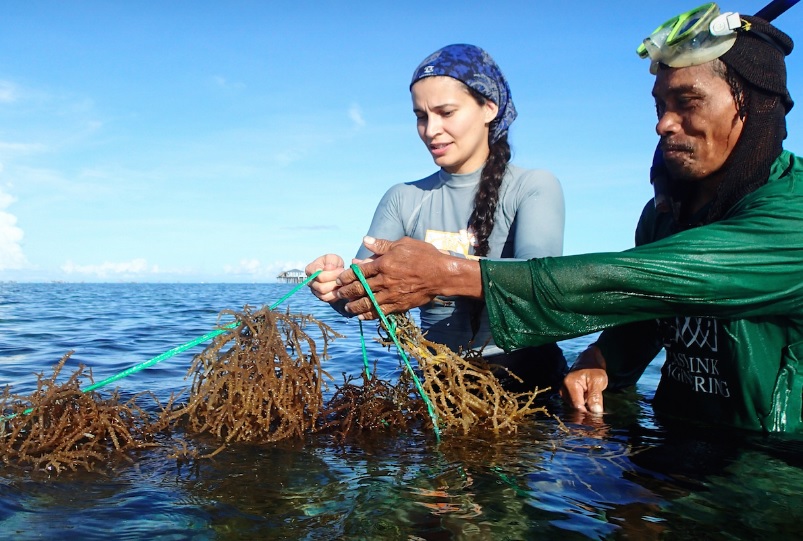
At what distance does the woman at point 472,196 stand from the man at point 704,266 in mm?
837

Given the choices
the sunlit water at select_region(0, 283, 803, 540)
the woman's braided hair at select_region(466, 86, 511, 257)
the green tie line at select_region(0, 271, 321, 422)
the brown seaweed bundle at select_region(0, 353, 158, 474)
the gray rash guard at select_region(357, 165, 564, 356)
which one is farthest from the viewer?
the woman's braided hair at select_region(466, 86, 511, 257)

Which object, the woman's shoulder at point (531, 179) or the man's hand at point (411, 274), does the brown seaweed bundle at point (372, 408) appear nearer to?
the man's hand at point (411, 274)

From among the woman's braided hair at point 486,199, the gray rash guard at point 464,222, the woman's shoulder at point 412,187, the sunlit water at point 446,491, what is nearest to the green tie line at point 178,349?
the sunlit water at point 446,491

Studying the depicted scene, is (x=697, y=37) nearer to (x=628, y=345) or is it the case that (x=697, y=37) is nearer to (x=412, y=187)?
(x=628, y=345)

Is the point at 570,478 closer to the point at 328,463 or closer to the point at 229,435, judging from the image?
the point at 328,463

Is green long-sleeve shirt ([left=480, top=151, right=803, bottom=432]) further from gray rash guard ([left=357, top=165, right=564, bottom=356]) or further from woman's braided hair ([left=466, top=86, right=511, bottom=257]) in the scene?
woman's braided hair ([left=466, top=86, right=511, bottom=257])

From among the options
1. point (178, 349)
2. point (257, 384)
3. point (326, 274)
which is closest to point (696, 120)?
point (326, 274)

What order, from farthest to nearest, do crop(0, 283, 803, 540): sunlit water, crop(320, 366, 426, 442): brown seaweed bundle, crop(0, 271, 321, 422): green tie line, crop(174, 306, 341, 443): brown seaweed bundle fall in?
1. crop(320, 366, 426, 442): brown seaweed bundle
2. crop(174, 306, 341, 443): brown seaweed bundle
3. crop(0, 271, 321, 422): green tie line
4. crop(0, 283, 803, 540): sunlit water

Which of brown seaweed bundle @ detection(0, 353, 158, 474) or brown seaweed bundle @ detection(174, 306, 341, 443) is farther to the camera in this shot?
brown seaweed bundle @ detection(174, 306, 341, 443)

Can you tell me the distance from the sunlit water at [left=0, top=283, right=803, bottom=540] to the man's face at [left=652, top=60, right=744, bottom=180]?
1.60 meters

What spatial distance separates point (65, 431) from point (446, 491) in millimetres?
2018

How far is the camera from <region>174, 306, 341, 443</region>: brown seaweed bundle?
130 inches

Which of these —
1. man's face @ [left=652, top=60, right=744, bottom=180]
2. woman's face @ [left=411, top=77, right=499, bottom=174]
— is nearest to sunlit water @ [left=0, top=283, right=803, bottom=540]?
man's face @ [left=652, top=60, right=744, bottom=180]

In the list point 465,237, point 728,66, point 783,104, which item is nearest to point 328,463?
point 465,237
